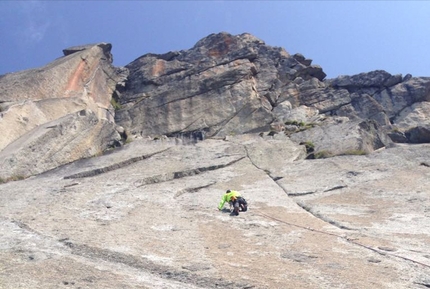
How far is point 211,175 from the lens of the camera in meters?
29.5

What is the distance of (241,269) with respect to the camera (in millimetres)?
13914

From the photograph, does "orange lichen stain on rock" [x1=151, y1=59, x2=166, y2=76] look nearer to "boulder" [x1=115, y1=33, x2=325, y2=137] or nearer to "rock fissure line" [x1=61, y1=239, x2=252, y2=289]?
"boulder" [x1=115, y1=33, x2=325, y2=137]

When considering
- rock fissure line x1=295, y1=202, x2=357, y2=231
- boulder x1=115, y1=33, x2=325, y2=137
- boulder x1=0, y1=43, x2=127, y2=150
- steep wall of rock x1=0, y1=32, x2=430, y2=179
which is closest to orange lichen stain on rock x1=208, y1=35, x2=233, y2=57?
boulder x1=115, y1=33, x2=325, y2=137

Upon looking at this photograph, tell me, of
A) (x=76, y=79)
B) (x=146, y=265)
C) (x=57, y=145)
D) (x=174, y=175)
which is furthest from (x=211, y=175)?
(x=76, y=79)

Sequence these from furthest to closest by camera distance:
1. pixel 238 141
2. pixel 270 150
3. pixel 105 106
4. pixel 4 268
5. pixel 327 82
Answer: pixel 327 82 < pixel 105 106 < pixel 238 141 < pixel 270 150 < pixel 4 268

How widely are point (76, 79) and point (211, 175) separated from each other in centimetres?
2705

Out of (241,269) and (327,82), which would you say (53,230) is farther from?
(327,82)

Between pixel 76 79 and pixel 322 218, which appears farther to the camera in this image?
pixel 76 79

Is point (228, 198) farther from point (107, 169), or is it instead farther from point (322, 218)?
point (107, 169)

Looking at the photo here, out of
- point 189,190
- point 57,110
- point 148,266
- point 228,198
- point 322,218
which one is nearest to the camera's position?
point 148,266

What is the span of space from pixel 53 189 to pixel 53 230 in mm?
8846

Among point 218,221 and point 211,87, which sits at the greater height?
point 211,87

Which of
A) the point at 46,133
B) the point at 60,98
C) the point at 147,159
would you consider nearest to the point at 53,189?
the point at 147,159

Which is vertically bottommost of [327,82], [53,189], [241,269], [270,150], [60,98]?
[241,269]
